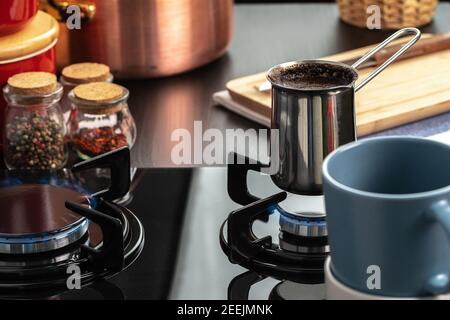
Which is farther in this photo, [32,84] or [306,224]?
[32,84]

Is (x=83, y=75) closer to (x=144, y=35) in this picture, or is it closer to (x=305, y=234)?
(x=144, y=35)

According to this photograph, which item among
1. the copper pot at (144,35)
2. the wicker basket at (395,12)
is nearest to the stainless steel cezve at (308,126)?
the copper pot at (144,35)

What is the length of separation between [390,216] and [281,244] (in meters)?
0.23

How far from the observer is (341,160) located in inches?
32.9

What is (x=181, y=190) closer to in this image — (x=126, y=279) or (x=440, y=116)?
(x=126, y=279)

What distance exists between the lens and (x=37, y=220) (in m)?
0.99

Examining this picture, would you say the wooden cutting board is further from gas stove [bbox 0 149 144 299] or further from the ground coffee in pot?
gas stove [bbox 0 149 144 299]

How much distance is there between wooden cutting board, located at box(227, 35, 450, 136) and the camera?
1.33 m

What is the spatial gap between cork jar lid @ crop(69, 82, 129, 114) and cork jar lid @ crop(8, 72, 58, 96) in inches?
1.5

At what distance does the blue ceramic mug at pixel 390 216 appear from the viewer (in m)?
0.76

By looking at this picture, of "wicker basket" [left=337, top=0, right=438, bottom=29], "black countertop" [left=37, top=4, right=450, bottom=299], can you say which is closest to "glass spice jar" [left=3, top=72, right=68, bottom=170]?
"black countertop" [left=37, top=4, right=450, bottom=299]

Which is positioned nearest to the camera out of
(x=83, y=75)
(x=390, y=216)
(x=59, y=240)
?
(x=390, y=216)

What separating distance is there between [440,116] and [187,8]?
39 centimetres

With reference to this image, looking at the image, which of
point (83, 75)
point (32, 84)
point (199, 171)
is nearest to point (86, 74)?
point (83, 75)
